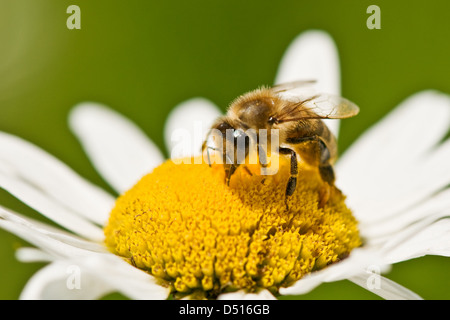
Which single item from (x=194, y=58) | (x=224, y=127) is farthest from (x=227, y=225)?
(x=194, y=58)

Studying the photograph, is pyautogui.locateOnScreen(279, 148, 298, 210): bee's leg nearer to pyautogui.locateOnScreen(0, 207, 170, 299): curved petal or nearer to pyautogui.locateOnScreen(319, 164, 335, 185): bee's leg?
pyautogui.locateOnScreen(319, 164, 335, 185): bee's leg

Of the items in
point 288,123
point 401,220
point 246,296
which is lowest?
point 246,296

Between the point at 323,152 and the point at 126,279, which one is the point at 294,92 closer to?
the point at 323,152

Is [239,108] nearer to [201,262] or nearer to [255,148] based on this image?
[255,148]

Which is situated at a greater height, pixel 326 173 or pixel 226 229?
pixel 326 173

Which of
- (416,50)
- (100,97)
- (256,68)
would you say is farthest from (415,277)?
(100,97)

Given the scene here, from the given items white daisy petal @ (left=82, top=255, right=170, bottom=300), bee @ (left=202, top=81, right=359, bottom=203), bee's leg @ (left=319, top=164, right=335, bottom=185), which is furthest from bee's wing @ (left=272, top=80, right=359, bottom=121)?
white daisy petal @ (left=82, top=255, right=170, bottom=300)
